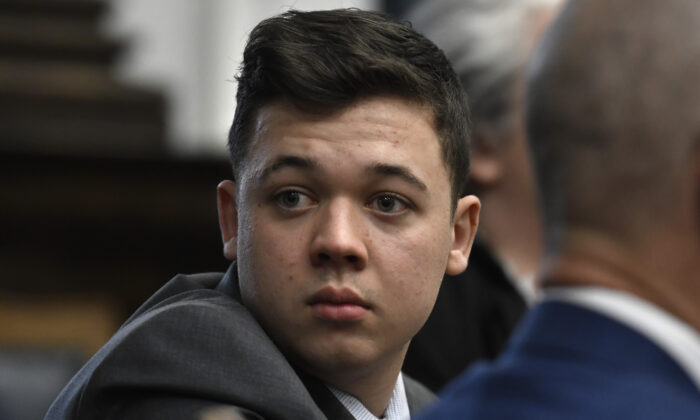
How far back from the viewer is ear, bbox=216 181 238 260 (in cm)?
241

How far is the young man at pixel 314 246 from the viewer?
6.66ft

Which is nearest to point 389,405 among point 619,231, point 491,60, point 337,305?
point 337,305

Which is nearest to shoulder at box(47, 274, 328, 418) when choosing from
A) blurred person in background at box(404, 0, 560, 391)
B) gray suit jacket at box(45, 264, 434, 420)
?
gray suit jacket at box(45, 264, 434, 420)

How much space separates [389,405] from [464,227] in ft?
1.11

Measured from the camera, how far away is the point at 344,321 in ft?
7.00

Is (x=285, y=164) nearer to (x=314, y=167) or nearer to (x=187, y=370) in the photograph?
(x=314, y=167)

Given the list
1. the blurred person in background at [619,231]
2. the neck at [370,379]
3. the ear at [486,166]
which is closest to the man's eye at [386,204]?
the neck at [370,379]

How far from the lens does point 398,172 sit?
7.36 ft

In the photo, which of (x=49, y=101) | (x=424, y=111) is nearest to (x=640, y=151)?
(x=424, y=111)

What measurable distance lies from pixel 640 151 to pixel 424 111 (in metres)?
0.98

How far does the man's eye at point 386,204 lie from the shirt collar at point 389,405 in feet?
0.96

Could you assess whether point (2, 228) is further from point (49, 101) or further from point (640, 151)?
point (640, 151)

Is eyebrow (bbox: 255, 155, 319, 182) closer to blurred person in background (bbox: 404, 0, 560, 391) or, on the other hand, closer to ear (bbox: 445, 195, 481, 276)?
ear (bbox: 445, 195, 481, 276)

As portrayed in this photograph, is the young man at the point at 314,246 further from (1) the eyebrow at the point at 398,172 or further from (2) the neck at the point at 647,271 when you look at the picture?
(2) the neck at the point at 647,271
